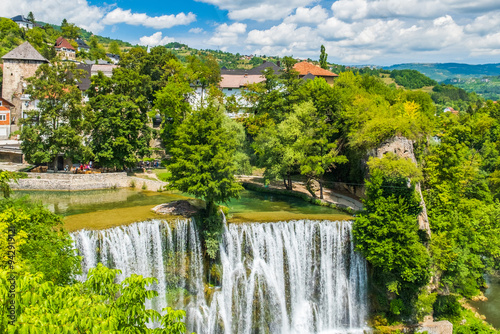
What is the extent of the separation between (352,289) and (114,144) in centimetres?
2792

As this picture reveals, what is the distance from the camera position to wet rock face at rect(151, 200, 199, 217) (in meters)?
29.8

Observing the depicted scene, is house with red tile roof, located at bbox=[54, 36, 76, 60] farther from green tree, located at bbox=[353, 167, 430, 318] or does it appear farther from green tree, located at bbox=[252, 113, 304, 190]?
green tree, located at bbox=[353, 167, 430, 318]

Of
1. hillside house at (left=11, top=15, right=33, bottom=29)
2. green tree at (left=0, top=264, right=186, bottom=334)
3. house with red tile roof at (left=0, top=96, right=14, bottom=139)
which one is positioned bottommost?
green tree at (left=0, top=264, right=186, bottom=334)

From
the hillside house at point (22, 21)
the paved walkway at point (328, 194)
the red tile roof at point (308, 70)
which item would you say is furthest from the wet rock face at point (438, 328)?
the hillside house at point (22, 21)

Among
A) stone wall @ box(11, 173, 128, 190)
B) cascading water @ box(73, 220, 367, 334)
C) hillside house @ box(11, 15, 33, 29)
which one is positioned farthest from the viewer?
hillside house @ box(11, 15, 33, 29)

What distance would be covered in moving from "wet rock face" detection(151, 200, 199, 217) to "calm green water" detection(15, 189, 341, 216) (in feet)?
17.5

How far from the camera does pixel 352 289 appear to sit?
31.7 meters

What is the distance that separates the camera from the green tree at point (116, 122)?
43812 mm

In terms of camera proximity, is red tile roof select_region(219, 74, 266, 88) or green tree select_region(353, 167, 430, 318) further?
red tile roof select_region(219, 74, 266, 88)

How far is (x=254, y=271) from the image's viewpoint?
2964 cm

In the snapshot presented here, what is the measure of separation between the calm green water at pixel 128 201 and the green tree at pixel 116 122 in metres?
4.81

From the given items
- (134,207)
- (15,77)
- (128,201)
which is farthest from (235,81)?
(134,207)

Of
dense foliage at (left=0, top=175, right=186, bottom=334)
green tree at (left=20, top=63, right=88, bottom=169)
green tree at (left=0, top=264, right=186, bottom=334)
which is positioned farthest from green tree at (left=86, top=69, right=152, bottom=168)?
green tree at (left=0, top=264, right=186, bottom=334)

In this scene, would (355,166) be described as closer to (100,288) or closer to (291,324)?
(291,324)
